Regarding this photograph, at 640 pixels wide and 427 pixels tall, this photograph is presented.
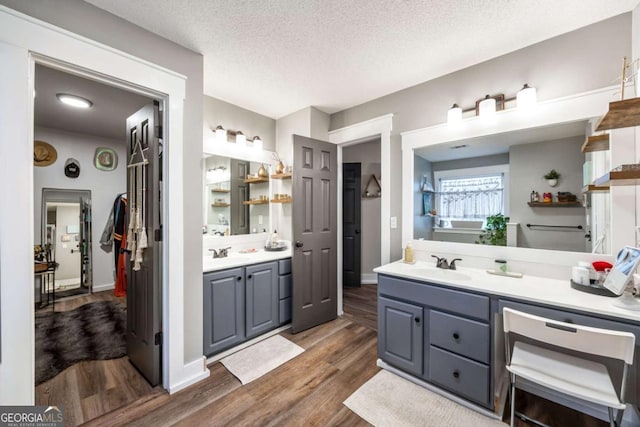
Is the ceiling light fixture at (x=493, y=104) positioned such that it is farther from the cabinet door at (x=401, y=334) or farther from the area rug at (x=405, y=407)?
the area rug at (x=405, y=407)

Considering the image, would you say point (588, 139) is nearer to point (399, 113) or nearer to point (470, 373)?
point (399, 113)

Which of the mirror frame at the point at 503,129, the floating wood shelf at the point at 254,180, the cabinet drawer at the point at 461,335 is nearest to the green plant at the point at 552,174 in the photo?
the mirror frame at the point at 503,129

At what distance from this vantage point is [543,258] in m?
1.88

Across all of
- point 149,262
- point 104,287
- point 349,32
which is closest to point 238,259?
point 149,262

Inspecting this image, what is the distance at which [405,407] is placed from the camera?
1.71 metres

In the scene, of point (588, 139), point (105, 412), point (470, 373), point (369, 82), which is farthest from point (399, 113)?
point (105, 412)

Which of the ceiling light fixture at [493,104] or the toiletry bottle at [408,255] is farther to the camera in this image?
the toiletry bottle at [408,255]

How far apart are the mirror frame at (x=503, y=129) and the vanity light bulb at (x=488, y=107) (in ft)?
0.19

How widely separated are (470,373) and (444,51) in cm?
243

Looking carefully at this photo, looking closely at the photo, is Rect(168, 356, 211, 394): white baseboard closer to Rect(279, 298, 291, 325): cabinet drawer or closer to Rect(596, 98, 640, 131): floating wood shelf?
Rect(279, 298, 291, 325): cabinet drawer

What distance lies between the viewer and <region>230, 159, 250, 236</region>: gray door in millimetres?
3047

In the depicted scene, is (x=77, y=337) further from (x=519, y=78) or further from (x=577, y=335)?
(x=519, y=78)

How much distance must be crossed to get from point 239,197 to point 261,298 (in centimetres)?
128

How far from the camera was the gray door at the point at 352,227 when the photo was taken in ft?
14.5
